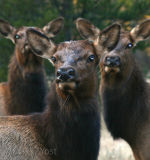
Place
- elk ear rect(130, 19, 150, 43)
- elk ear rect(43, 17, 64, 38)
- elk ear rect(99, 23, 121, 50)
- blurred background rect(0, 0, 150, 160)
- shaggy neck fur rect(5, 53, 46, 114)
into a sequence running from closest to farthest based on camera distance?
1. elk ear rect(99, 23, 121, 50)
2. elk ear rect(130, 19, 150, 43)
3. shaggy neck fur rect(5, 53, 46, 114)
4. elk ear rect(43, 17, 64, 38)
5. blurred background rect(0, 0, 150, 160)

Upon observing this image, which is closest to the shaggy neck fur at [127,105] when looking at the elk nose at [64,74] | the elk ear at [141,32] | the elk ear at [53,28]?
the elk ear at [141,32]

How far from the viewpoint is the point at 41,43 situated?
6.09 meters

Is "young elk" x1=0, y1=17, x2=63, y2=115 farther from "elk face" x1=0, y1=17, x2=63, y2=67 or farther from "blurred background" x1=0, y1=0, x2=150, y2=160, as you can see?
"blurred background" x1=0, y1=0, x2=150, y2=160

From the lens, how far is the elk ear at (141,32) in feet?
24.7

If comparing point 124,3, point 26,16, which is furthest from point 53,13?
point 124,3

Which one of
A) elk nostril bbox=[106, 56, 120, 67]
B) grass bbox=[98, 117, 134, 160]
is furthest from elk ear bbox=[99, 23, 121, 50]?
grass bbox=[98, 117, 134, 160]

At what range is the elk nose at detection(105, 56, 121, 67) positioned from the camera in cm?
684

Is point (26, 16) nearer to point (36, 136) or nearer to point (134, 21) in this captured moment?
point (134, 21)

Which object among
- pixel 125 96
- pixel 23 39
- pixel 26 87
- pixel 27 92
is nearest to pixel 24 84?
pixel 26 87

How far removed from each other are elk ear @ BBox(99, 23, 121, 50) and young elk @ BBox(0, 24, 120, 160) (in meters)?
0.58

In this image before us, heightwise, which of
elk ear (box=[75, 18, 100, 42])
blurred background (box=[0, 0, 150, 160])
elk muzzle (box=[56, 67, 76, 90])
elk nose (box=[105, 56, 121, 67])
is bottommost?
elk muzzle (box=[56, 67, 76, 90])

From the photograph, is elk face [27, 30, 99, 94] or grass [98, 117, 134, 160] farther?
grass [98, 117, 134, 160]

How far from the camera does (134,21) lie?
41.7 ft

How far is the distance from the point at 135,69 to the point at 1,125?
2869mm
